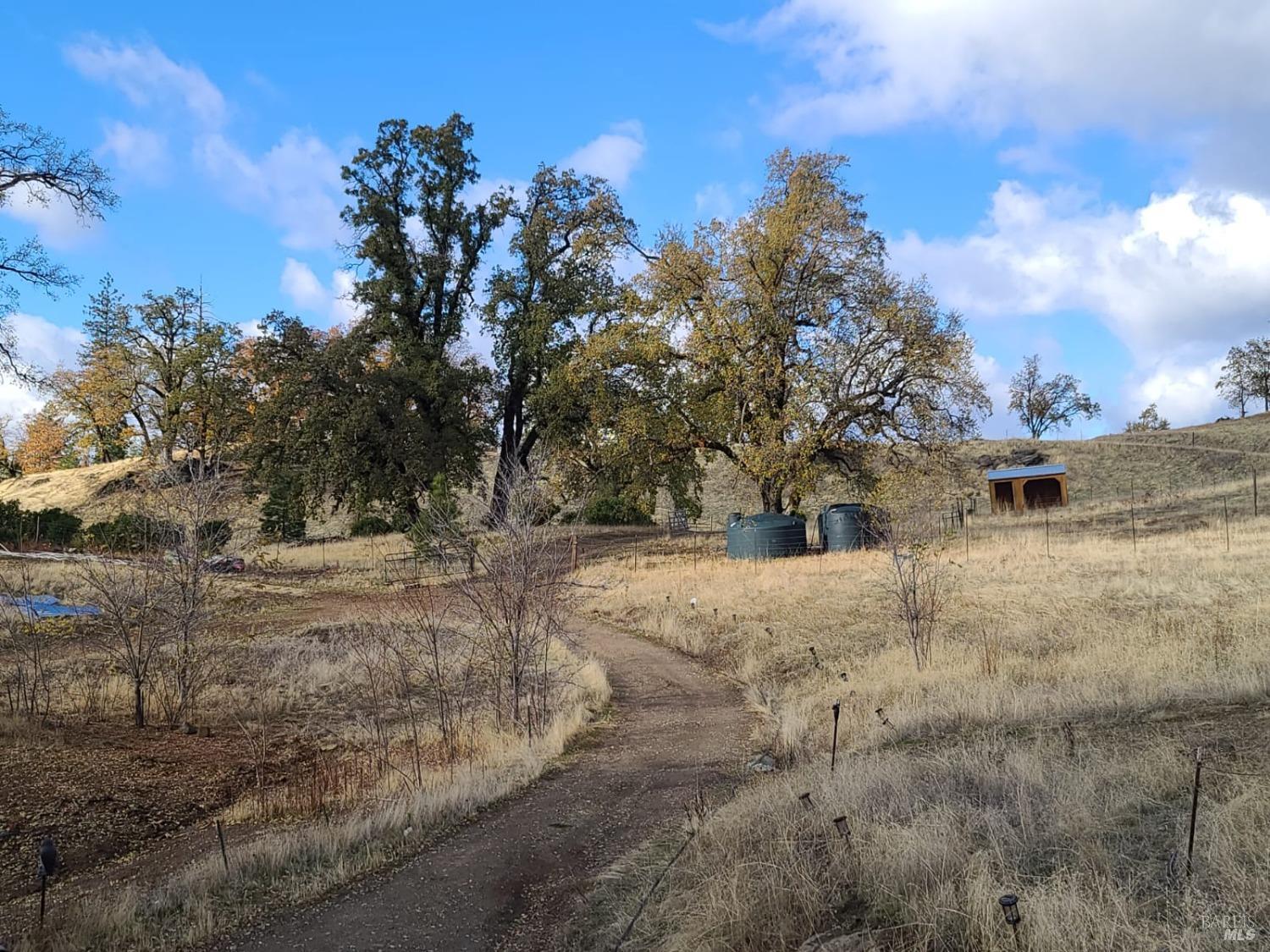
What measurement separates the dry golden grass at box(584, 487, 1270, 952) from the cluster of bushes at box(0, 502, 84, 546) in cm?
2519

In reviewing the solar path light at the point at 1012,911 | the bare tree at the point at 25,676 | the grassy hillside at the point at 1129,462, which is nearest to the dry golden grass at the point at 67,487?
the grassy hillside at the point at 1129,462

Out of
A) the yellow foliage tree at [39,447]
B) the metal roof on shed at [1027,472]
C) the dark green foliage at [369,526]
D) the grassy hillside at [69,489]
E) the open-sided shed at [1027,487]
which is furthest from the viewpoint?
the yellow foliage tree at [39,447]

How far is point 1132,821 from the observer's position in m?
5.30

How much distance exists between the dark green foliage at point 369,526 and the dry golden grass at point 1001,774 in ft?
102

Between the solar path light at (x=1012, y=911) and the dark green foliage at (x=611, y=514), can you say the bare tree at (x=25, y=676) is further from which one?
the dark green foliage at (x=611, y=514)

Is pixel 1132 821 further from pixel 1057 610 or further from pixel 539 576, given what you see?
pixel 1057 610

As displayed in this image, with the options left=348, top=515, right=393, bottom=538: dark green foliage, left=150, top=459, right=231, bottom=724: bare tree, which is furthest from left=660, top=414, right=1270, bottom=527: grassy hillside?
left=150, top=459, right=231, bottom=724: bare tree

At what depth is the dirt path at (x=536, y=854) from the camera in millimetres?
5410

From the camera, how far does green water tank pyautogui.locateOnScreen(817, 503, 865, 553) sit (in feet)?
97.3

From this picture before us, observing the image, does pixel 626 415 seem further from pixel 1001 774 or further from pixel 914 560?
pixel 1001 774

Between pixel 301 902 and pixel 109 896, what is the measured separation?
186 centimetres

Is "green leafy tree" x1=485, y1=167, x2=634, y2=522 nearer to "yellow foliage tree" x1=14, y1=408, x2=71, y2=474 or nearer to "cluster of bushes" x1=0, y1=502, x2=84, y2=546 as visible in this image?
"cluster of bushes" x1=0, y1=502, x2=84, y2=546

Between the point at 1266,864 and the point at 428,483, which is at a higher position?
the point at 428,483

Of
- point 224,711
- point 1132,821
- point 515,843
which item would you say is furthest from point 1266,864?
point 224,711
